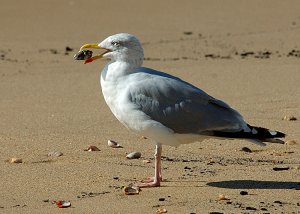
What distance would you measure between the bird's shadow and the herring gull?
0.94 feet

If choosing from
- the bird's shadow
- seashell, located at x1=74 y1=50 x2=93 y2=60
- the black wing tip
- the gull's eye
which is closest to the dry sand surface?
the bird's shadow

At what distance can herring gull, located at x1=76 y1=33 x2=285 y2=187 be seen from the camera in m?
6.13

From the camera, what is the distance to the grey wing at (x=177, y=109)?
6160mm

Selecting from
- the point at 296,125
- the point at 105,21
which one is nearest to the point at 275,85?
the point at 296,125

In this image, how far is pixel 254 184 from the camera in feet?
20.2

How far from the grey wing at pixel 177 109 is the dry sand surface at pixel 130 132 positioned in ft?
1.31

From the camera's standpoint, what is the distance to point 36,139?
24.8 ft

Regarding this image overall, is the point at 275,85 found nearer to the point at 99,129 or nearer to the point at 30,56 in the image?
the point at 99,129

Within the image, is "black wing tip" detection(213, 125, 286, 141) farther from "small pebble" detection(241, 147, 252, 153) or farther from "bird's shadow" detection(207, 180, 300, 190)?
"small pebble" detection(241, 147, 252, 153)

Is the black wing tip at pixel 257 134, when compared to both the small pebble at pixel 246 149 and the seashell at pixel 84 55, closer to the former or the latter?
the small pebble at pixel 246 149

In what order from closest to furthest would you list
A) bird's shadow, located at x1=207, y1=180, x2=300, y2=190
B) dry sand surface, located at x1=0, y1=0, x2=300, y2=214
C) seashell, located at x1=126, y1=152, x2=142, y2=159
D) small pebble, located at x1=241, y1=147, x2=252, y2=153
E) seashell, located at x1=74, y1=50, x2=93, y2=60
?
dry sand surface, located at x1=0, y1=0, x2=300, y2=214 < bird's shadow, located at x1=207, y1=180, x2=300, y2=190 < seashell, located at x1=74, y1=50, x2=93, y2=60 < seashell, located at x1=126, y1=152, x2=142, y2=159 < small pebble, located at x1=241, y1=147, x2=252, y2=153

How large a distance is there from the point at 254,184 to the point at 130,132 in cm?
199

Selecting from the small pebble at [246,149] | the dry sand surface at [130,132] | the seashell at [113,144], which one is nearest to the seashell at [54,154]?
the dry sand surface at [130,132]

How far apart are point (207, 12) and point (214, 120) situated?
10.5m
